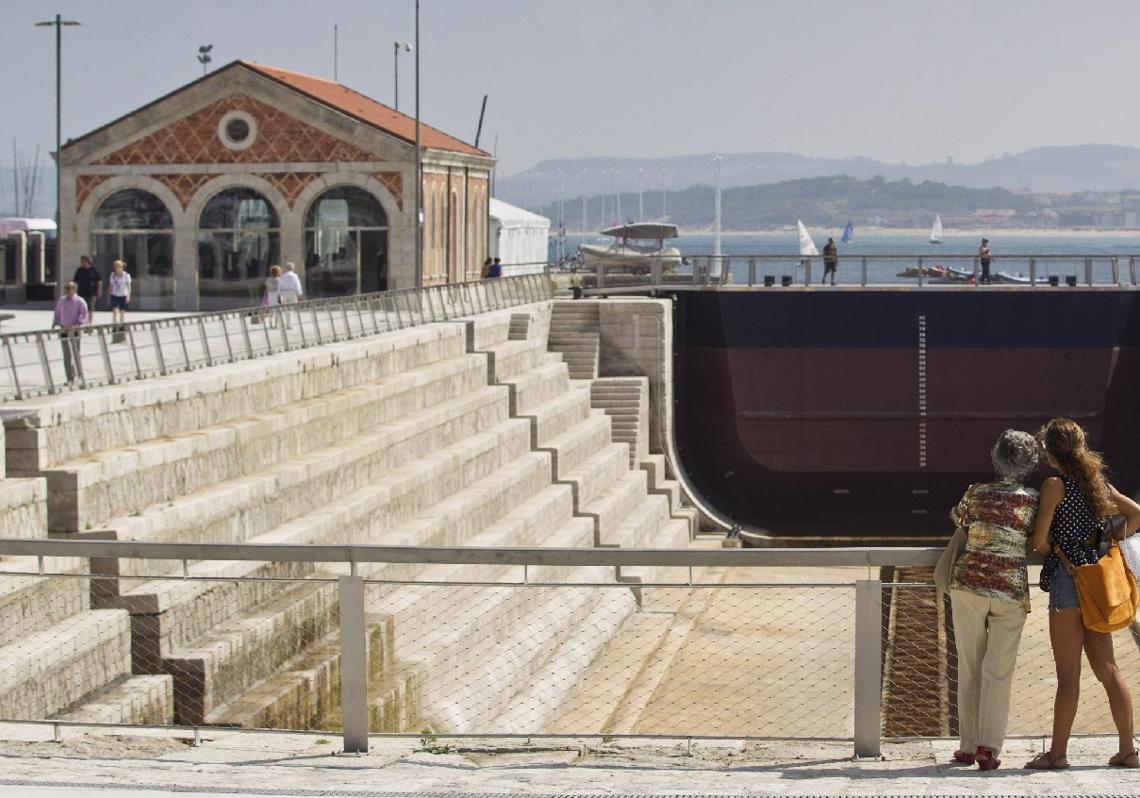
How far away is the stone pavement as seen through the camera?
8.70 m

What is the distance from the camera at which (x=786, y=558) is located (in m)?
9.82

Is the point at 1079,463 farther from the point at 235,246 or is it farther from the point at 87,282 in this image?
the point at 235,246

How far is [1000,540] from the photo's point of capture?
→ 29.9 ft

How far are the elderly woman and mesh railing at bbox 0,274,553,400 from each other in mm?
10900

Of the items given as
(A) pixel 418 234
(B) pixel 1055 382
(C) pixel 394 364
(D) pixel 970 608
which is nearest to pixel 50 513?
(D) pixel 970 608

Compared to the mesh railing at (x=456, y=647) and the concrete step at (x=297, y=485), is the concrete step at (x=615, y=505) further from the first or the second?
the concrete step at (x=297, y=485)

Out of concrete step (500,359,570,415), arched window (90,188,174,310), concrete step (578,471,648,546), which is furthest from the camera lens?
arched window (90,188,174,310)

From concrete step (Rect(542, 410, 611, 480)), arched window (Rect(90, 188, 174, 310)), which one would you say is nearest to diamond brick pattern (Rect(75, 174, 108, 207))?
arched window (Rect(90, 188, 174, 310))

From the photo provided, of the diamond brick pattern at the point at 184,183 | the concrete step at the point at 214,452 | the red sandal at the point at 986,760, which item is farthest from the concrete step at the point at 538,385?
the red sandal at the point at 986,760

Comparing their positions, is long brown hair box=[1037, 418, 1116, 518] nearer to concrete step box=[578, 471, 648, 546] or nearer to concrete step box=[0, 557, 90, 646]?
concrete step box=[0, 557, 90, 646]

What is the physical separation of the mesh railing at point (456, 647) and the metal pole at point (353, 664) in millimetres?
11

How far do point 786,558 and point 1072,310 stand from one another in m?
33.4

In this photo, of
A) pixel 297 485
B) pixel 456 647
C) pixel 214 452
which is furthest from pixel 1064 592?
pixel 297 485

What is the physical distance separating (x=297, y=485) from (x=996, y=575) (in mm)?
12756
